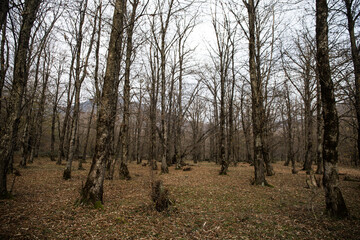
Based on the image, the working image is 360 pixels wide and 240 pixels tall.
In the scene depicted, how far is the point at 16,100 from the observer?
5473mm

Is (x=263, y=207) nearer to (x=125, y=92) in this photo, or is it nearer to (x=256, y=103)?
(x=256, y=103)

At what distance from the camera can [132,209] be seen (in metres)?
5.05

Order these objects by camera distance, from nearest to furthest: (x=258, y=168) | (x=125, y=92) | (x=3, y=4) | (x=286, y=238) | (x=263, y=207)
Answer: (x=286, y=238) < (x=3, y=4) < (x=263, y=207) < (x=258, y=168) < (x=125, y=92)

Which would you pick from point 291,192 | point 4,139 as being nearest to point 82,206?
point 4,139

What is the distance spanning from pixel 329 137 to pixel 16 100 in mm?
8627

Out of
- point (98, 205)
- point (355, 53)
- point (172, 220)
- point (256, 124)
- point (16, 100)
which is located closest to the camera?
point (172, 220)

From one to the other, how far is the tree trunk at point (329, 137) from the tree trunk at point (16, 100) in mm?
8425

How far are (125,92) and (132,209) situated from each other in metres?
6.88

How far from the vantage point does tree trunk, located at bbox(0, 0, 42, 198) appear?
5188 mm

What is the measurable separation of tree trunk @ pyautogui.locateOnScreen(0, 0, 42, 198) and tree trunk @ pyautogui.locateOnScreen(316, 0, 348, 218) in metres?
8.42

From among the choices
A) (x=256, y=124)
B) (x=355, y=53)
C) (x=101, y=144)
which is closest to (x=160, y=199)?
(x=101, y=144)

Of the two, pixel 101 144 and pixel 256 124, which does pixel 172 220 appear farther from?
pixel 256 124

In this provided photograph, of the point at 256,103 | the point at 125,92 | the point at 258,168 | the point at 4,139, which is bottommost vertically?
the point at 258,168

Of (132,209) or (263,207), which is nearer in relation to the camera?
(132,209)
